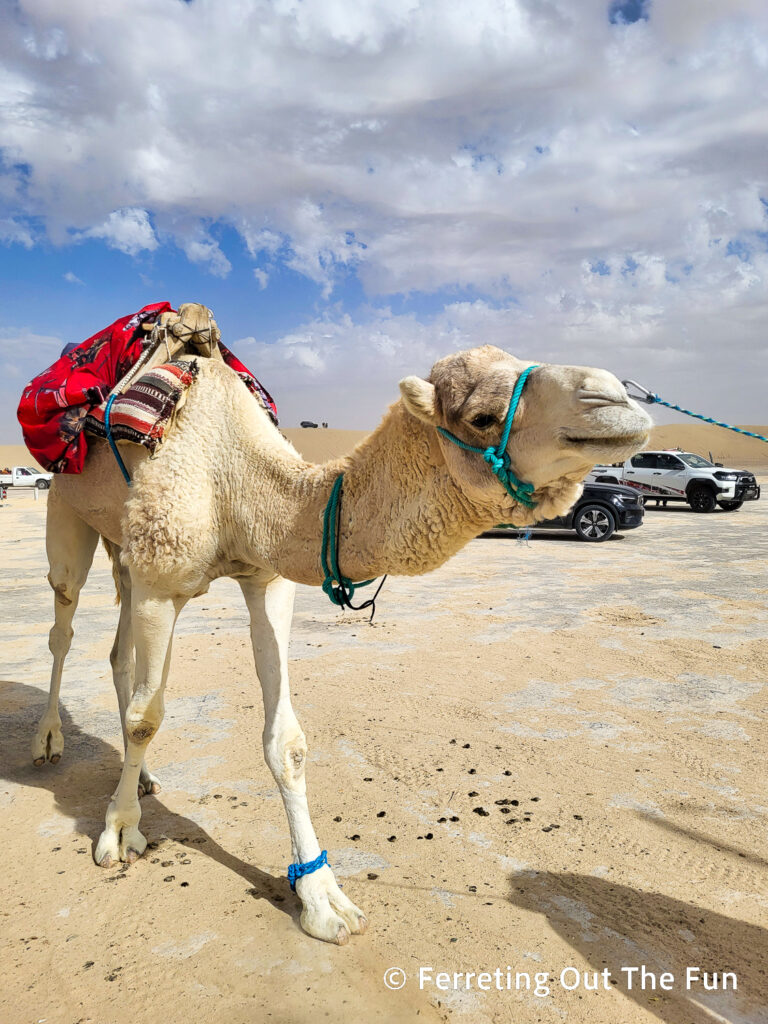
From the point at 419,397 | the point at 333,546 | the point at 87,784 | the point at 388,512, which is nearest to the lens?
the point at 419,397

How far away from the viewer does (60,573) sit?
4629 mm

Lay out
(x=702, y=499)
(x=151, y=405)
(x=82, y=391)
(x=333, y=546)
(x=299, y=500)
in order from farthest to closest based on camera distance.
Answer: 1. (x=702, y=499)
2. (x=82, y=391)
3. (x=151, y=405)
4. (x=299, y=500)
5. (x=333, y=546)

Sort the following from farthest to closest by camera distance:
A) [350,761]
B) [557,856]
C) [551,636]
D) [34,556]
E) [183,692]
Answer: [34,556], [551,636], [183,692], [350,761], [557,856]

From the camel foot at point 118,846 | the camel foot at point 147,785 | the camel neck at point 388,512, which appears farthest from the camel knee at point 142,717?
the camel neck at point 388,512

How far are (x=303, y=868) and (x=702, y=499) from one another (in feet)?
75.8

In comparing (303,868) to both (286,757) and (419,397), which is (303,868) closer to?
(286,757)

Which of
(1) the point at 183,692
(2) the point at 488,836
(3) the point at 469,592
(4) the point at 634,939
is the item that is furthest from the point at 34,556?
(4) the point at 634,939

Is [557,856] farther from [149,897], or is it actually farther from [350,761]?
[149,897]

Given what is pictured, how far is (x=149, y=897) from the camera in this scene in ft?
10.7

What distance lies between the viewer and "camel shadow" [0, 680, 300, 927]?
135 inches

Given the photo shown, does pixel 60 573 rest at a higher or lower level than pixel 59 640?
higher

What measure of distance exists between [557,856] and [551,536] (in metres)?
14.4

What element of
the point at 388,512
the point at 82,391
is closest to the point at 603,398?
the point at 388,512

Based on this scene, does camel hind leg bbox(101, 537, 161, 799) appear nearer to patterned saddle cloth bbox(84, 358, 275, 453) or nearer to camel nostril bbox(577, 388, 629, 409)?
patterned saddle cloth bbox(84, 358, 275, 453)
